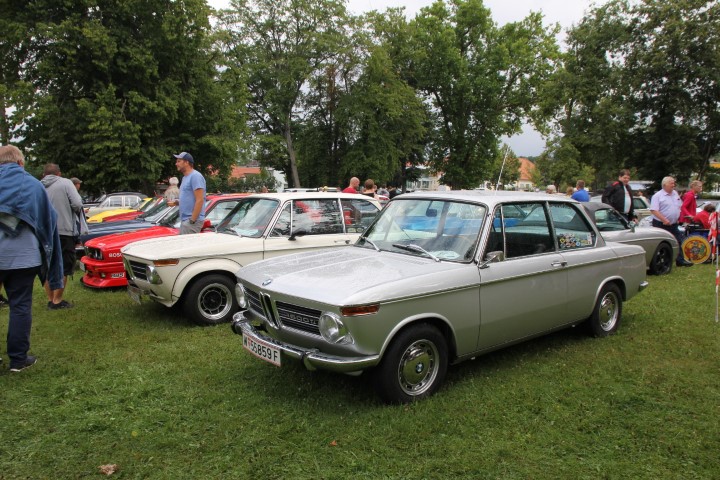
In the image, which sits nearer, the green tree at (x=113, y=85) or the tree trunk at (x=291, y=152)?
the green tree at (x=113, y=85)

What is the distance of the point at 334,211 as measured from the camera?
23.0 ft

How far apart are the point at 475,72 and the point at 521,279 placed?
122 feet

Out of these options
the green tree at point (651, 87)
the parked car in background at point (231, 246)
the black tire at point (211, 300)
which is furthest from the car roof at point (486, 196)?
the green tree at point (651, 87)

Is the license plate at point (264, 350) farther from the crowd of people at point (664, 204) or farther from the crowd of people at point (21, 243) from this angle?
the crowd of people at point (664, 204)

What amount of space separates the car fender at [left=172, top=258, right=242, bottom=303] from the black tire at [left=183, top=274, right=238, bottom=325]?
9 cm

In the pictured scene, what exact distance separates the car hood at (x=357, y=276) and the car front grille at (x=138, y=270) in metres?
2.00

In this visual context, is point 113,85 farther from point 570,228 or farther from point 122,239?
point 570,228

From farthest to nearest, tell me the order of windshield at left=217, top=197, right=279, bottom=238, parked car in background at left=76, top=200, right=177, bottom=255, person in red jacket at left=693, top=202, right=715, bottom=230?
person in red jacket at left=693, top=202, right=715, bottom=230 < parked car in background at left=76, top=200, right=177, bottom=255 < windshield at left=217, top=197, right=279, bottom=238

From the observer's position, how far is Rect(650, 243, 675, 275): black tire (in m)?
9.30

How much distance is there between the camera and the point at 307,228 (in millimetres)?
6703

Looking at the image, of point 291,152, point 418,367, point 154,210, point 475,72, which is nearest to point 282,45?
point 291,152

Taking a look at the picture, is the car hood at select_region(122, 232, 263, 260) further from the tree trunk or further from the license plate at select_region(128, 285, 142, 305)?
the tree trunk

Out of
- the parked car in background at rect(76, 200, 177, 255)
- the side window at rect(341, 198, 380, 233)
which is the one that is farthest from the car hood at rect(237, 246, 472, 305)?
the parked car in background at rect(76, 200, 177, 255)

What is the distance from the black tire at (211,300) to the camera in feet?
19.6
